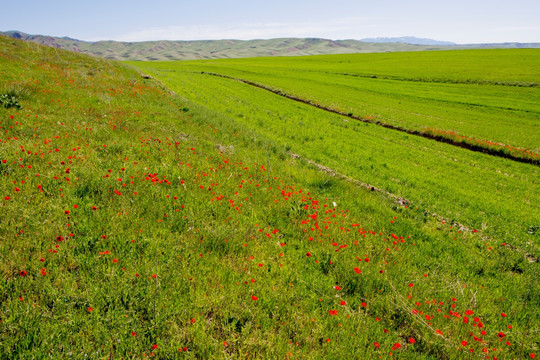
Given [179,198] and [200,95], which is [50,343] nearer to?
[179,198]

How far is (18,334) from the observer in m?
2.79

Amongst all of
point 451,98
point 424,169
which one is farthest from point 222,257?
point 451,98

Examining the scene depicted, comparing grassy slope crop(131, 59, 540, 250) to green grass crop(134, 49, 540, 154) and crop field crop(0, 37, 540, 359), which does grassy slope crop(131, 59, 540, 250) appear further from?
green grass crop(134, 49, 540, 154)

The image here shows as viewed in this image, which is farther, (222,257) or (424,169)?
(424,169)

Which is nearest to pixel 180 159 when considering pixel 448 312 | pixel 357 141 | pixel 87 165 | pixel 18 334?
pixel 87 165

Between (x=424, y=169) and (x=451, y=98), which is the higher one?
(x=451, y=98)

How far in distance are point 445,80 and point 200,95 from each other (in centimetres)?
4437

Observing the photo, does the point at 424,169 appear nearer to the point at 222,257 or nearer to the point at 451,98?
the point at 222,257

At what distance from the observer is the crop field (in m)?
3.28

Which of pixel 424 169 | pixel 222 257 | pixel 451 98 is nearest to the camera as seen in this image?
pixel 222 257

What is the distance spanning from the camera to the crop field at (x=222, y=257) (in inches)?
129

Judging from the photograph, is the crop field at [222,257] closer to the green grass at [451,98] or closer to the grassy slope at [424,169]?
the grassy slope at [424,169]

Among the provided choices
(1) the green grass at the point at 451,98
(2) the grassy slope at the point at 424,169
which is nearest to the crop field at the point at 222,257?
(2) the grassy slope at the point at 424,169

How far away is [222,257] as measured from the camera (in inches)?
187
